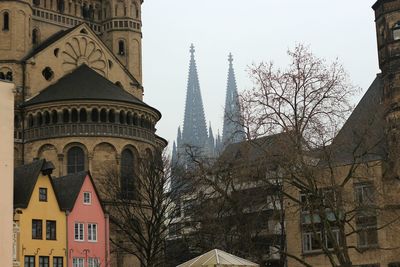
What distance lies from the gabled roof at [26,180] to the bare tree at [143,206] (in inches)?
262

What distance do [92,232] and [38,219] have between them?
5.08m

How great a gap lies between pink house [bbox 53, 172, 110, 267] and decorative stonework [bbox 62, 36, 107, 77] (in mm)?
17698

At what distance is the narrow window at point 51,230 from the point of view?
5591 centimetres

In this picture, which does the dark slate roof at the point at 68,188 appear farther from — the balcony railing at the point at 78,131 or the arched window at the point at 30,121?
the arched window at the point at 30,121

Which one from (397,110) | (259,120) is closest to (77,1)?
(397,110)

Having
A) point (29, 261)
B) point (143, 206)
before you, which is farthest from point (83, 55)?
Answer: point (29, 261)

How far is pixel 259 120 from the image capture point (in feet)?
112

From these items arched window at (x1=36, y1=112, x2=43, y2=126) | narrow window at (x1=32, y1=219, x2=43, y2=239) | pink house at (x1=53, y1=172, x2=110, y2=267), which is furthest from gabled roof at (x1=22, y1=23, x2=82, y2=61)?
narrow window at (x1=32, y1=219, x2=43, y2=239)

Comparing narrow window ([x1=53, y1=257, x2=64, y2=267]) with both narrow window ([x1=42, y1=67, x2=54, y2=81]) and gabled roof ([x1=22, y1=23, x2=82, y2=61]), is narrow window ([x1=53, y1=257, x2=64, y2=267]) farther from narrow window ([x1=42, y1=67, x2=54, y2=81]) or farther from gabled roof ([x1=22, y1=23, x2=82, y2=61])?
gabled roof ([x1=22, y1=23, x2=82, y2=61])

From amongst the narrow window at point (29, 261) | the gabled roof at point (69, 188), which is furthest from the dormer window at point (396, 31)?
the narrow window at point (29, 261)

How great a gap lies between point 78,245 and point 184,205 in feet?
25.6

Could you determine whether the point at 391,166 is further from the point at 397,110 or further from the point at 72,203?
the point at 72,203

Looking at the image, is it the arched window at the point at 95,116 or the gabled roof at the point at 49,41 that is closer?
the arched window at the point at 95,116

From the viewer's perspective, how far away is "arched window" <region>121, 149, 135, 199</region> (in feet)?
206
